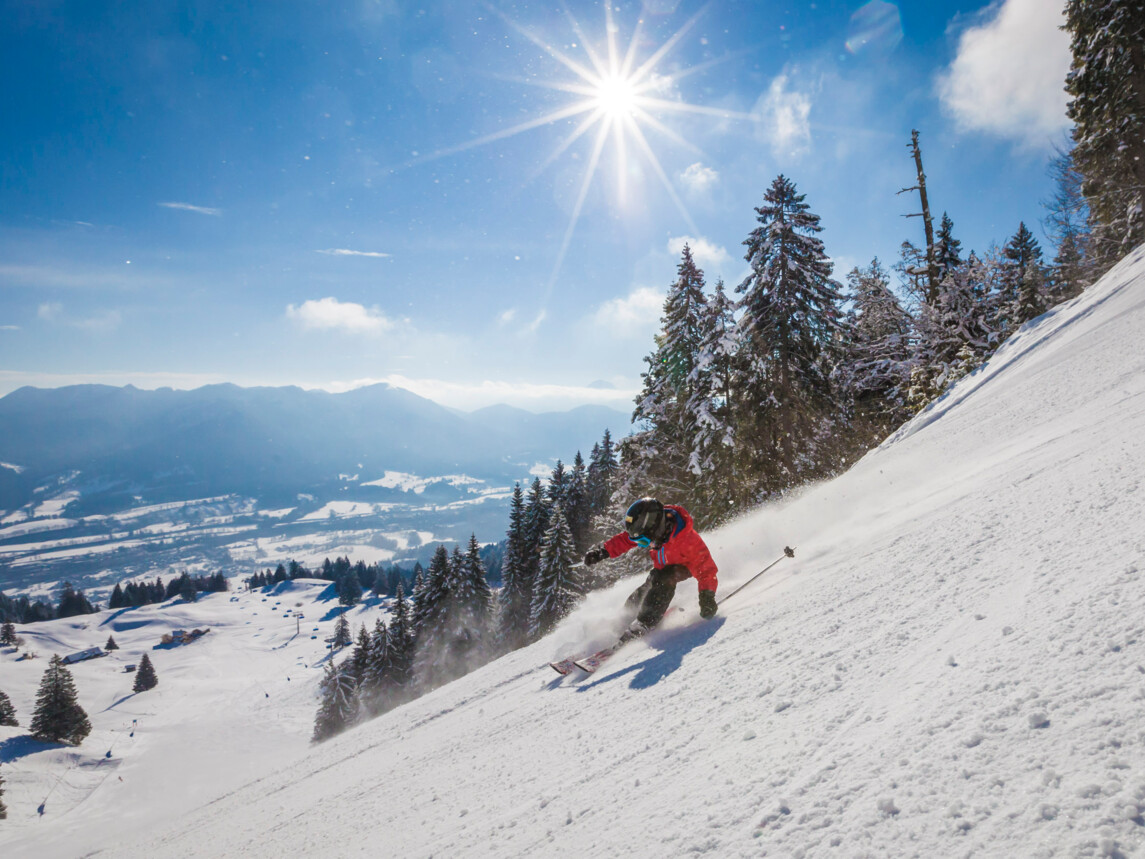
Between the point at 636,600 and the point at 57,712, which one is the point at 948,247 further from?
the point at 57,712

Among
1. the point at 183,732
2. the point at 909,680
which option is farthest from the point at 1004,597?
the point at 183,732

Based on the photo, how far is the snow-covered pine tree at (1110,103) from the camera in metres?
17.3

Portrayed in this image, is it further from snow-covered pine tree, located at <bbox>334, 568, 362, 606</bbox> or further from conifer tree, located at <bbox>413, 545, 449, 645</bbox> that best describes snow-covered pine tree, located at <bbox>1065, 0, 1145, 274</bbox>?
snow-covered pine tree, located at <bbox>334, 568, 362, 606</bbox>

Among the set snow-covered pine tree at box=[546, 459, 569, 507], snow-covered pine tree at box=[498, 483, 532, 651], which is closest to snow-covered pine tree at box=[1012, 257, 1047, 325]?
snow-covered pine tree at box=[546, 459, 569, 507]

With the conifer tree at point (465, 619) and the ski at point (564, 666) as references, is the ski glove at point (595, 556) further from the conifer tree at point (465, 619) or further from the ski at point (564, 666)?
the conifer tree at point (465, 619)

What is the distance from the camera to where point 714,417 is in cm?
1942

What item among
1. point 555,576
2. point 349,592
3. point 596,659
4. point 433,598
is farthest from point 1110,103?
point 349,592

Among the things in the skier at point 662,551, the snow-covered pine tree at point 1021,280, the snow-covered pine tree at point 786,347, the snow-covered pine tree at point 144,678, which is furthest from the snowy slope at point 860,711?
the snow-covered pine tree at point 144,678

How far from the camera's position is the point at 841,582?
177 inches

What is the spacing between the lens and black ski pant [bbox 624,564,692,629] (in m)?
5.68

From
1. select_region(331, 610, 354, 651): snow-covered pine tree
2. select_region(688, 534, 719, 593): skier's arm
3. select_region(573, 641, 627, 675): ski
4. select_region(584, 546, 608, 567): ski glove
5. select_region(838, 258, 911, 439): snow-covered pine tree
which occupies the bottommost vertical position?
select_region(331, 610, 354, 651): snow-covered pine tree

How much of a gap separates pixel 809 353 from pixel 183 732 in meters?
88.6

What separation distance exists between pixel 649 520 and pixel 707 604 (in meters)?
1.10

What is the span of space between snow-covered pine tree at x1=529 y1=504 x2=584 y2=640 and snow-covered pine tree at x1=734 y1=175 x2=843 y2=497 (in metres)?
18.9
